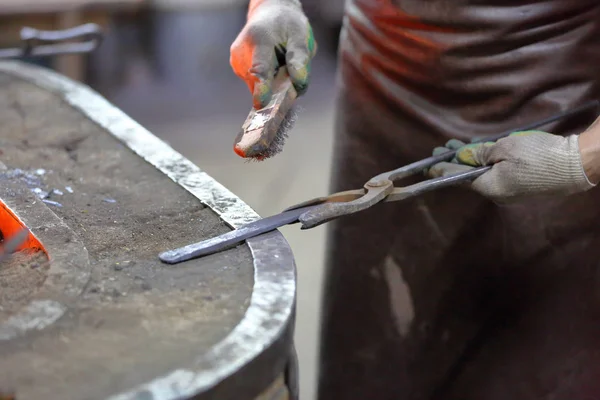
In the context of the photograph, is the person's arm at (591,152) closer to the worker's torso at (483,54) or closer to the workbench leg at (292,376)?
the worker's torso at (483,54)

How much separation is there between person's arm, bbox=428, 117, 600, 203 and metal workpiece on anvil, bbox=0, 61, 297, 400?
0.47 meters

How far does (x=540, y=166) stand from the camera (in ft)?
4.24

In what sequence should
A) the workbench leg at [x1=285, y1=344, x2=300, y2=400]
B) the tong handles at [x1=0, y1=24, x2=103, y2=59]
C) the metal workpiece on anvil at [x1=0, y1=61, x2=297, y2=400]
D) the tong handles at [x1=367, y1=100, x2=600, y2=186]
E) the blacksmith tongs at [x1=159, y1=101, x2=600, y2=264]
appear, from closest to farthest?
the metal workpiece on anvil at [x1=0, y1=61, x2=297, y2=400]
the workbench leg at [x1=285, y1=344, x2=300, y2=400]
the blacksmith tongs at [x1=159, y1=101, x2=600, y2=264]
the tong handles at [x1=367, y1=100, x2=600, y2=186]
the tong handles at [x1=0, y1=24, x2=103, y2=59]

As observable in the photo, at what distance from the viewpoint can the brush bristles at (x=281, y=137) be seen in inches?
48.6

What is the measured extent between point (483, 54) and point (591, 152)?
358mm

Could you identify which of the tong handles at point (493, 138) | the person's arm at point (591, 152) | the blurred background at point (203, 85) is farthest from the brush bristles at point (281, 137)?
the blurred background at point (203, 85)

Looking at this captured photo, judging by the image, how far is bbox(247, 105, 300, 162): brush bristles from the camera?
1.24 metres

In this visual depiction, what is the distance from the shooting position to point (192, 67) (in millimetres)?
5074

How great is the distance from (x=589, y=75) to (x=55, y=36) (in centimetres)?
152

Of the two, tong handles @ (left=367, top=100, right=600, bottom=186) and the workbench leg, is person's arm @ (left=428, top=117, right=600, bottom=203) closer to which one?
tong handles @ (left=367, top=100, right=600, bottom=186)

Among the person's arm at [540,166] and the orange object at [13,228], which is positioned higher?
the person's arm at [540,166]

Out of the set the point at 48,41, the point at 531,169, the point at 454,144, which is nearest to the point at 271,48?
the point at 454,144

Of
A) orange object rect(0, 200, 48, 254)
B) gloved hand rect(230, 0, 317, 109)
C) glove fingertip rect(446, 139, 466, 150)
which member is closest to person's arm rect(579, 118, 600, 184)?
glove fingertip rect(446, 139, 466, 150)

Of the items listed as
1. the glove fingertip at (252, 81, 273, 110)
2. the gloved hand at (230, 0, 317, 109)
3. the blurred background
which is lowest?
the blurred background
